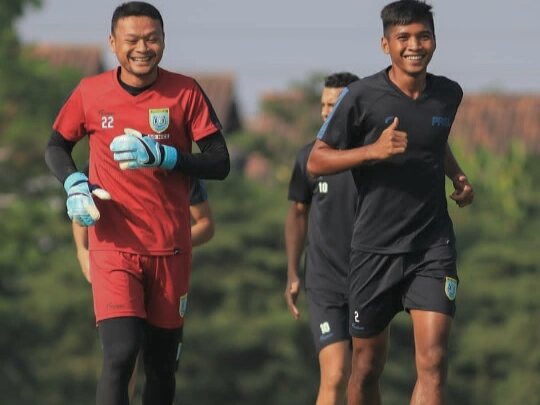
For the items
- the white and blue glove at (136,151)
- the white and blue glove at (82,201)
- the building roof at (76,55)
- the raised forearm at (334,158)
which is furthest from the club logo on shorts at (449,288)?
the building roof at (76,55)

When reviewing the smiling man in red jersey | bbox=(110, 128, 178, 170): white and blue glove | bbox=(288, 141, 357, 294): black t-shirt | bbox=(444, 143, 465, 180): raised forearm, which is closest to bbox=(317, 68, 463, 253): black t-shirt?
bbox=(444, 143, 465, 180): raised forearm

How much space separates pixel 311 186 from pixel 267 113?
53.7 m

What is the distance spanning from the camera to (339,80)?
11.7 metres

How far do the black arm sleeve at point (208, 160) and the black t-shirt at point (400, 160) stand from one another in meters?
0.55

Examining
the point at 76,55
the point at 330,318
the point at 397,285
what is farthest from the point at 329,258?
the point at 76,55

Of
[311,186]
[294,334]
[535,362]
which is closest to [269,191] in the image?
[294,334]

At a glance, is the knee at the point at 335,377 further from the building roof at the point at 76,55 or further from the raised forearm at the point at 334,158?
the building roof at the point at 76,55

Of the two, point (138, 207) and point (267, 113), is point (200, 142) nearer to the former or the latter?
point (138, 207)

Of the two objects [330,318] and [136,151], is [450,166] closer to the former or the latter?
[136,151]

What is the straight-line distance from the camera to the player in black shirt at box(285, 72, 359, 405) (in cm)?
1148

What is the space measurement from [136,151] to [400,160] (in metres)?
1.39

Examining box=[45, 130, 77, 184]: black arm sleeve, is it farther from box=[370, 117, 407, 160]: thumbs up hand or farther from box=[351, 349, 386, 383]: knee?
box=[351, 349, 386, 383]: knee

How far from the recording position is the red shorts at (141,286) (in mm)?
9531

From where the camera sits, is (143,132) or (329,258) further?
(329,258)
